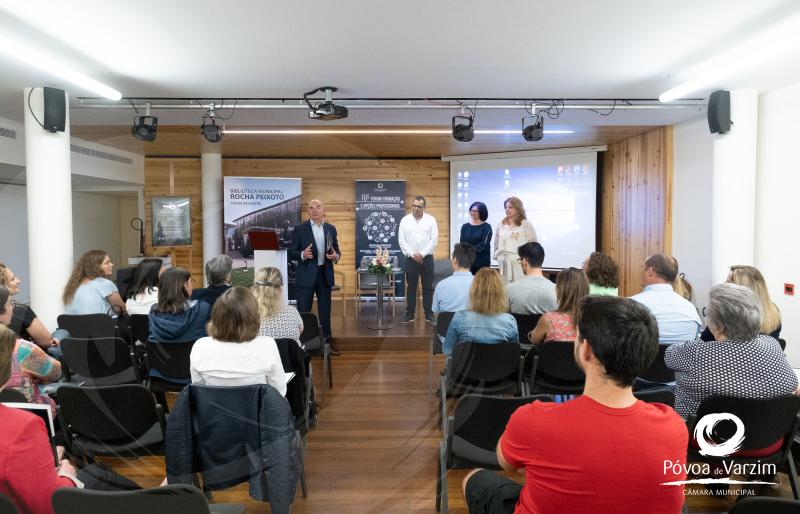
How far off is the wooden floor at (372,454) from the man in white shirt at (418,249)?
1526mm

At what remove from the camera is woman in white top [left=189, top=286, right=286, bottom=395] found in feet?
7.60

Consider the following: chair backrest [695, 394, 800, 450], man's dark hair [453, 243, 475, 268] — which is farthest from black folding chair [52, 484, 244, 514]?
man's dark hair [453, 243, 475, 268]

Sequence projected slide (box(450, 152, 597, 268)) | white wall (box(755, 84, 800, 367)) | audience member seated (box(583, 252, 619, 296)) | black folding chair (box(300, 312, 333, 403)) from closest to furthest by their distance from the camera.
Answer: audience member seated (box(583, 252, 619, 296)) < black folding chair (box(300, 312, 333, 403)) < white wall (box(755, 84, 800, 367)) < projected slide (box(450, 152, 597, 268))

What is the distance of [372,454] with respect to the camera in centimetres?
339

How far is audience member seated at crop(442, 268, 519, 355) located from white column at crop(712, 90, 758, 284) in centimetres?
309

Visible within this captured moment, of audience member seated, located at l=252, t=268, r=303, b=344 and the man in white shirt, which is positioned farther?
the man in white shirt

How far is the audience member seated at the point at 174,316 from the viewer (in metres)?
3.27

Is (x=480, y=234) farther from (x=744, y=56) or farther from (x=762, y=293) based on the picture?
(x=762, y=293)

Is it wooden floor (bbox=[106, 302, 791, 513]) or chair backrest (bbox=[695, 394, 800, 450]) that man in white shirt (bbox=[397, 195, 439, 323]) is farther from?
chair backrest (bbox=[695, 394, 800, 450])

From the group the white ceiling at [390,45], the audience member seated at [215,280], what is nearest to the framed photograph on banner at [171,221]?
the white ceiling at [390,45]

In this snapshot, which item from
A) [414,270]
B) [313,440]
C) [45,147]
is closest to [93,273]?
[45,147]

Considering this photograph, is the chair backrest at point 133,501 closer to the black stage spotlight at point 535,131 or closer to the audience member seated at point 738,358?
the audience member seated at point 738,358

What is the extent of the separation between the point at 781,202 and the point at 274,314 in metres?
4.73

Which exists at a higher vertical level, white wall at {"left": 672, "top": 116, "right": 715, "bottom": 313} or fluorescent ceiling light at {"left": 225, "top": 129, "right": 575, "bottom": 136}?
fluorescent ceiling light at {"left": 225, "top": 129, "right": 575, "bottom": 136}
